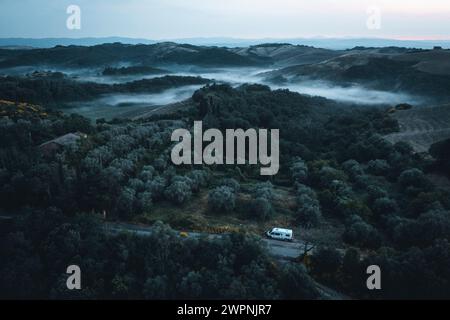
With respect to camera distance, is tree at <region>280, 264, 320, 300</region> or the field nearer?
tree at <region>280, 264, 320, 300</region>

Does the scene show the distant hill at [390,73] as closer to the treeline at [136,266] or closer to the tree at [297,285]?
the tree at [297,285]

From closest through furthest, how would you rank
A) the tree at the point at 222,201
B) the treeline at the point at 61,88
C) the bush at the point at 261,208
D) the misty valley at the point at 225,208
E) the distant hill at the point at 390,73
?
the misty valley at the point at 225,208 → the bush at the point at 261,208 → the tree at the point at 222,201 → the treeline at the point at 61,88 → the distant hill at the point at 390,73

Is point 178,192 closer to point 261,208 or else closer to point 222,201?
point 222,201

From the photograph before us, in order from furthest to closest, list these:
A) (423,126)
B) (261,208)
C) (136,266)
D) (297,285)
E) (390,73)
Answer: (390,73) → (423,126) → (261,208) → (136,266) → (297,285)

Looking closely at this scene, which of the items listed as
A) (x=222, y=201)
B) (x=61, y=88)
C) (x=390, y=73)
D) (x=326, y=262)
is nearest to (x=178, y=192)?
(x=222, y=201)

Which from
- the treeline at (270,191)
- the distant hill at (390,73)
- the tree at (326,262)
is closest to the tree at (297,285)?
the treeline at (270,191)

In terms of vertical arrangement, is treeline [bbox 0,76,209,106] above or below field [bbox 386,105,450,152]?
above

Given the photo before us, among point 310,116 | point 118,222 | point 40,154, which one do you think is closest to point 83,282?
point 118,222

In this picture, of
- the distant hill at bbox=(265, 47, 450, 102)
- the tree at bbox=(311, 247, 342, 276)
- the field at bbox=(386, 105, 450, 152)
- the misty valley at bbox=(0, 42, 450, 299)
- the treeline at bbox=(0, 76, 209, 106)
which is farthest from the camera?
the distant hill at bbox=(265, 47, 450, 102)

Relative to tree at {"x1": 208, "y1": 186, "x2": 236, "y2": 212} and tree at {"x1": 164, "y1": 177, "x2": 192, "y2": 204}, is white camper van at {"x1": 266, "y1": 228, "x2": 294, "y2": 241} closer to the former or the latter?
tree at {"x1": 208, "y1": 186, "x2": 236, "y2": 212}

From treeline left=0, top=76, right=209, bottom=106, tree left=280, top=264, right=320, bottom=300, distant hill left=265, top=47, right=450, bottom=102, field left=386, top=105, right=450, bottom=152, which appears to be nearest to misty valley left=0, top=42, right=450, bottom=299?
tree left=280, top=264, right=320, bottom=300
